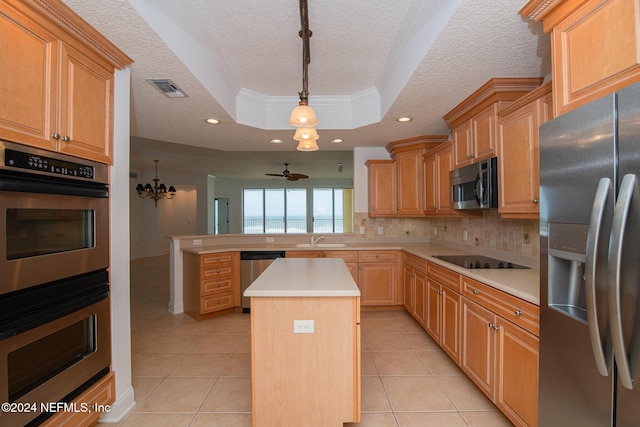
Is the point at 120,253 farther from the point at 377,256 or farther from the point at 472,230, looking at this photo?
the point at 472,230

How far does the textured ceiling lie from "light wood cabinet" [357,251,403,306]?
1682mm

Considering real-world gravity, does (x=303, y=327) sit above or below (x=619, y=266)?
below

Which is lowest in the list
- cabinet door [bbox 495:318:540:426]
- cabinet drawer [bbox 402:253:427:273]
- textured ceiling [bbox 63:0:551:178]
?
cabinet door [bbox 495:318:540:426]

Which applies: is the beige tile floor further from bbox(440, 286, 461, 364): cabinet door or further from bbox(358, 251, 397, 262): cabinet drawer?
bbox(358, 251, 397, 262): cabinet drawer

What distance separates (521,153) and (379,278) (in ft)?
7.85

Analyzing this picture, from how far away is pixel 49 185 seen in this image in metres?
1.43

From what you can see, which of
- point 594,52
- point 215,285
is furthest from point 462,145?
point 215,285

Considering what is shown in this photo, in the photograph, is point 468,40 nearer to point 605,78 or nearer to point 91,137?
point 605,78

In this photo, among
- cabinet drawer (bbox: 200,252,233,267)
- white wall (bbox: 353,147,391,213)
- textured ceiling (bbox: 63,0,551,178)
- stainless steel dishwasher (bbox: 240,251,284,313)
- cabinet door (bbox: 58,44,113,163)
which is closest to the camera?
cabinet door (bbox: 58,44,113,163)

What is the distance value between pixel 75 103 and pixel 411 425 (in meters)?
2.75

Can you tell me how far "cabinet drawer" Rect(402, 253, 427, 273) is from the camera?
3.19 m

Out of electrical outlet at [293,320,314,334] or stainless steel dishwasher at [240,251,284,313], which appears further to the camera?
stainless steel dishwasher at [240,251,284,313]

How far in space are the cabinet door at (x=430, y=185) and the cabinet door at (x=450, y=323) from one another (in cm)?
124

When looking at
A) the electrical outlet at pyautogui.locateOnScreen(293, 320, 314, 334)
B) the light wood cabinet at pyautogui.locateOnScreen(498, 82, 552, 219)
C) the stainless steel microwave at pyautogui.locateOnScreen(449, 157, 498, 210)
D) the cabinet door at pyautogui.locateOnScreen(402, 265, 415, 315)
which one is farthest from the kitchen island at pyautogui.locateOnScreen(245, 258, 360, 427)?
the cabinet door at pyautogui.locateOnScreen(402, 265, 415, 315)
